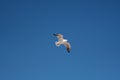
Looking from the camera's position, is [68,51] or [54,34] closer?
[54,34]

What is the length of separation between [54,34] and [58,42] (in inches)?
38.1

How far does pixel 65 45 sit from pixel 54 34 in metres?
2.01

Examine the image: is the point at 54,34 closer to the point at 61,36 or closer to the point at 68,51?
the point at 61,36

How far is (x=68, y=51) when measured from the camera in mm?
19484

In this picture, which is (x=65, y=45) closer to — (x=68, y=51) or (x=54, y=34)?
(x=68, y=51)

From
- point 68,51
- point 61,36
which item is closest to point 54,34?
point 61,36

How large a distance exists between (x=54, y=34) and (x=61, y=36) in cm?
90

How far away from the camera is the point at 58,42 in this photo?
61.1ft

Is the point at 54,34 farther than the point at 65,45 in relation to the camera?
No

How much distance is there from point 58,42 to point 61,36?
35 centimetres

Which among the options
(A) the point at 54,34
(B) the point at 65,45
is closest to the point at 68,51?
(B) the point at 65,45

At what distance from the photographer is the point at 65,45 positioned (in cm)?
1959

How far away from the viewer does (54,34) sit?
58.2 feet
